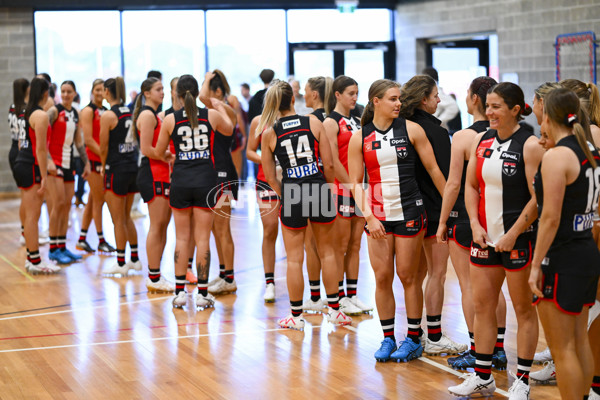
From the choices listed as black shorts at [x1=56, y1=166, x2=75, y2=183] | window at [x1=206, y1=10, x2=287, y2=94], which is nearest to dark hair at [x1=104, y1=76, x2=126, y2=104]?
black shorts at [x1=56, y1=166, x2=75, y2=183]

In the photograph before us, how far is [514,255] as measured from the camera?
402 cm

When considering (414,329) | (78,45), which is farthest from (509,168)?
(78,45)

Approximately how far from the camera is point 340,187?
19.5 ft

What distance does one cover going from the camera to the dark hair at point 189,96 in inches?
244

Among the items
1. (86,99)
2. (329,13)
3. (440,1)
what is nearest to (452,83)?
(440,1)

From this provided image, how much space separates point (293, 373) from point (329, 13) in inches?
509

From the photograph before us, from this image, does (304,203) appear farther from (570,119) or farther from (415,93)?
(570,119)

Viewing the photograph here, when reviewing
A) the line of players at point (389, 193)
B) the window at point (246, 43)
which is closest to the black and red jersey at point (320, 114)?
the line of players at point (389, 193)

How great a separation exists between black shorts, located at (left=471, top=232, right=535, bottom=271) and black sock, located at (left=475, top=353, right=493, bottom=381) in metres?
0.50

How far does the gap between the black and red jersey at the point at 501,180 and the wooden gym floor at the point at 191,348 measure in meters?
0.99

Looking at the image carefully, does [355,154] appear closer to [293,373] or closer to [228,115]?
[293,373]

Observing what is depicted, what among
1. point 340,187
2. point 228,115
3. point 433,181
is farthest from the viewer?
point 228,115

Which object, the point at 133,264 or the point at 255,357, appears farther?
the point at 133,264

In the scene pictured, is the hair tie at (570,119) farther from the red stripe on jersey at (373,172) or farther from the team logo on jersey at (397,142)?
the red stripe on jersey at (373,172)
